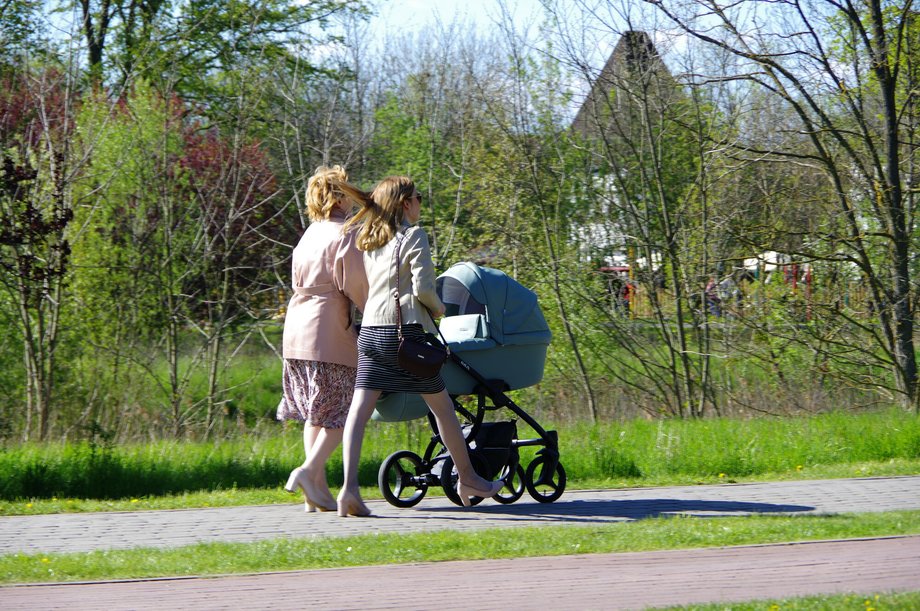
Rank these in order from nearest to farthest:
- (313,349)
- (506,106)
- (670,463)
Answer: (313,349) → (670,463) → (506,106)

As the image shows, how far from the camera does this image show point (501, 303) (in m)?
7.54

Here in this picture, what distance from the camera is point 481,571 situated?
5539mm

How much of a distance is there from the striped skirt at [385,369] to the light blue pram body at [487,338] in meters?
0.30

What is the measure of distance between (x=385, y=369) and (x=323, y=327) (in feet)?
1.88

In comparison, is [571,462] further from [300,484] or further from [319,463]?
[300,484]

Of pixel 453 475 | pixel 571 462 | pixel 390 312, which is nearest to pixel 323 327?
pixel 390 312

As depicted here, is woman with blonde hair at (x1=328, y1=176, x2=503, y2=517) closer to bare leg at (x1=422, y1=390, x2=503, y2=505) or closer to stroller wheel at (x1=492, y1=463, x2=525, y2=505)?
bare leg at (x1=422, y1=390, x2=503, y2=505)

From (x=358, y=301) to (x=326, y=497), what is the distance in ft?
4.45

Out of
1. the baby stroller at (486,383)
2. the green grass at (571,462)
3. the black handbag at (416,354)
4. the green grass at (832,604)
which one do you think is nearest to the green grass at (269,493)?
the green grass at (571,462)

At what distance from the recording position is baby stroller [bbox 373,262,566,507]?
7406mm

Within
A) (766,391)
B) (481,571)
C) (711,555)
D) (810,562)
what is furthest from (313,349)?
(766,391)

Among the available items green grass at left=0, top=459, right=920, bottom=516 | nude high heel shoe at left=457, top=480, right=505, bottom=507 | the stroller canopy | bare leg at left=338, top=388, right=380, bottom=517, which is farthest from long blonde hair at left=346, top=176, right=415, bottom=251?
green grass at left=0, top=459, right=920, bottom=516

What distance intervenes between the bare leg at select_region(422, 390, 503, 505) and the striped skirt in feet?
0.36

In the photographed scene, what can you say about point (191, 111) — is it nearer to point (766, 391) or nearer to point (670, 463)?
point (766, 391)
